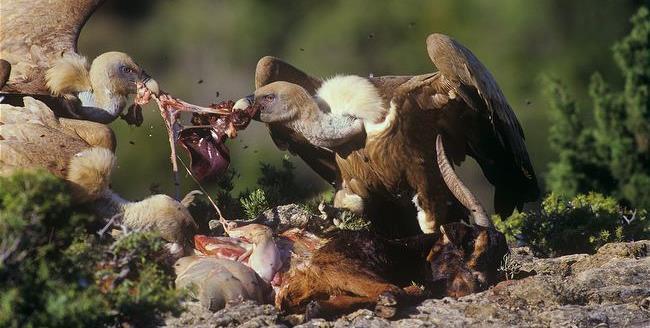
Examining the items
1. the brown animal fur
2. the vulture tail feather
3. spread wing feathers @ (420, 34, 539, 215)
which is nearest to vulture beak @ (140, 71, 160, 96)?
the brown animal fur

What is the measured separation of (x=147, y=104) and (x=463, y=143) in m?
2.18

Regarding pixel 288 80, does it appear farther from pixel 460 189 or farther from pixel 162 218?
pixel 162 218

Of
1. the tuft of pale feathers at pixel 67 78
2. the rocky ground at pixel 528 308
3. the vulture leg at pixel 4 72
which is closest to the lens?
the rocky ground at pixel 528 308

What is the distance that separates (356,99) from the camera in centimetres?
902

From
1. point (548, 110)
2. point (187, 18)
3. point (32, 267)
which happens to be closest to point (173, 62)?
point (187, 18)

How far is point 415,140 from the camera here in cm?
912

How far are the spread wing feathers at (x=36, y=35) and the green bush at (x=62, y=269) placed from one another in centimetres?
225

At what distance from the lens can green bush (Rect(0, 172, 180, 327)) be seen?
5871 millimetres

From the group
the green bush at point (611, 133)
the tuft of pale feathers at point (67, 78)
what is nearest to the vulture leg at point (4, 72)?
the tuft of pale feathers at point (67, 78)

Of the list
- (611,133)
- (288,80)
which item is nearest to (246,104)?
(288,80)

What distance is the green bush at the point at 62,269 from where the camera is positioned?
5871 millimetres

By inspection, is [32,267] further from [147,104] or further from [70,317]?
[147,104]

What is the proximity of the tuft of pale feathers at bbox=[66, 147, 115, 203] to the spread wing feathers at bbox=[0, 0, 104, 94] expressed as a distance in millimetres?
990

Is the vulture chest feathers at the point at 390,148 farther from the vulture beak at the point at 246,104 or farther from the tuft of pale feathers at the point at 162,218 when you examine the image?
the tuft of pale feathers at the point at 162,218
